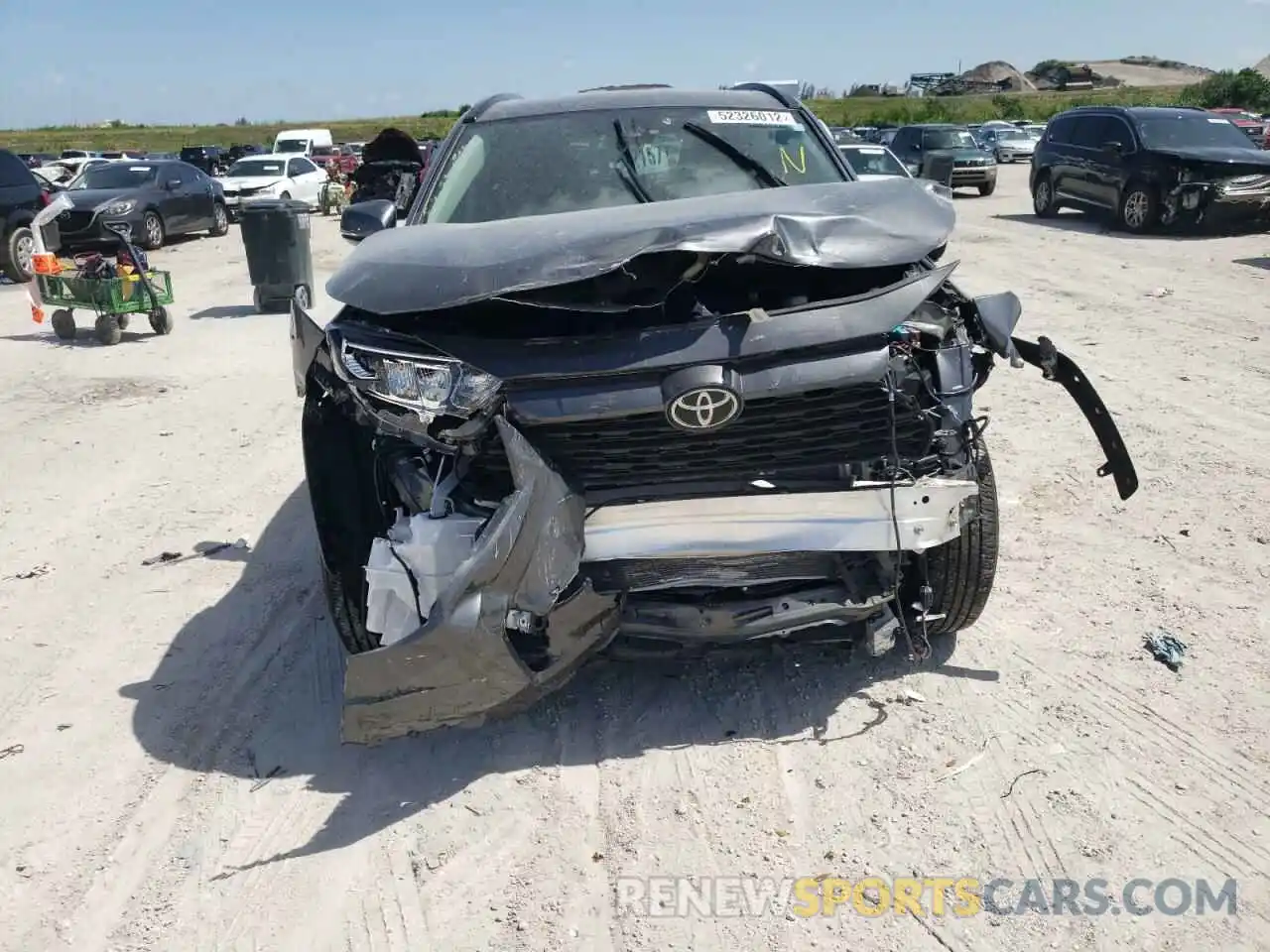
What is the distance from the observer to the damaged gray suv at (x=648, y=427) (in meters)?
2.72

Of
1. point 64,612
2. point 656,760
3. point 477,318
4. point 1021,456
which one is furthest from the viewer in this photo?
point 1021,456

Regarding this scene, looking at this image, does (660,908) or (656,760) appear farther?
(656,760)

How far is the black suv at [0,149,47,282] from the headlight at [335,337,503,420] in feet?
45.1

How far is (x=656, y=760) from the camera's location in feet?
10.4

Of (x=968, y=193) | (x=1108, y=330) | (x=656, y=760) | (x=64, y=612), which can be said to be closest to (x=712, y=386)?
(x=656, y=760)

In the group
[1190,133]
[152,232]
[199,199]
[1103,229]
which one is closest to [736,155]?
[1190,133]

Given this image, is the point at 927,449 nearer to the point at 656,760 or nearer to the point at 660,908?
the point at 656,760

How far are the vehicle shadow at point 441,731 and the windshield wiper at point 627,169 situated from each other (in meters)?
1.83

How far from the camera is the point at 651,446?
2775mm

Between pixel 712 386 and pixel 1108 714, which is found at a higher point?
pixel 712 386

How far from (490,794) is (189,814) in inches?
34.2

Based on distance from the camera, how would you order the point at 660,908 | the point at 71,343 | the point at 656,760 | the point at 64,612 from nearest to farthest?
the point at 660,908
the point at 656,760
the point at 64,612
the point at 71,343

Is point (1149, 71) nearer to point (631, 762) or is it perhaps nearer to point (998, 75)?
point (998, 75)

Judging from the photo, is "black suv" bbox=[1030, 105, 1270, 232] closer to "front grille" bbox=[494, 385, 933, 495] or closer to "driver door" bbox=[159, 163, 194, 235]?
"front grille" bbox=[494, 385, 933, 495]
